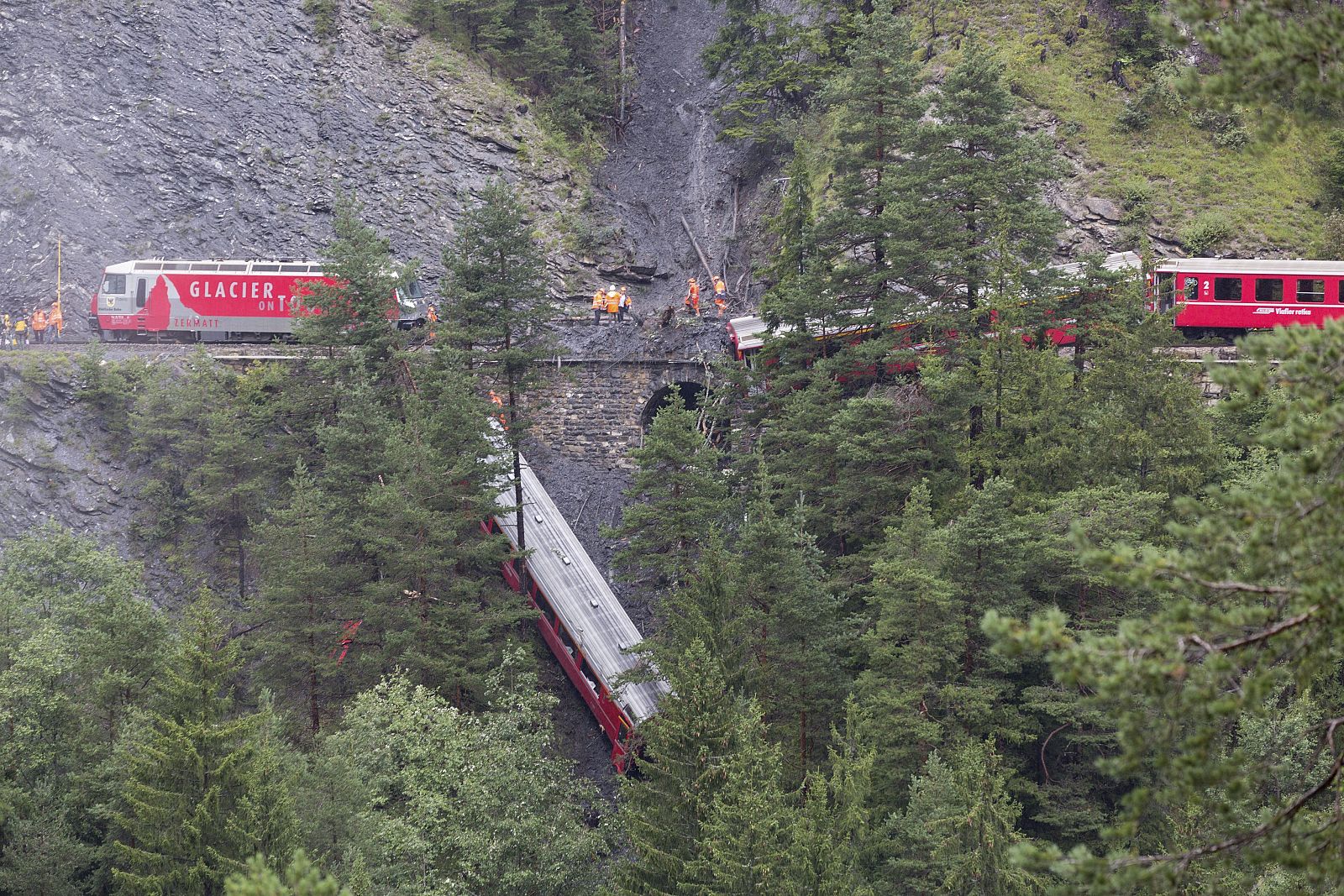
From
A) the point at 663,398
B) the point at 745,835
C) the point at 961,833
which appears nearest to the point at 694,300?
the point at 663,398

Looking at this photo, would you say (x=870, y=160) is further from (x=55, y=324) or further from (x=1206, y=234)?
(x=55, y=324)

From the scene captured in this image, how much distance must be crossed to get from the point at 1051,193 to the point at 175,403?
2790 centimetres

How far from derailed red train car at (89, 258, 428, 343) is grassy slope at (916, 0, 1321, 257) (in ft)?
74.6

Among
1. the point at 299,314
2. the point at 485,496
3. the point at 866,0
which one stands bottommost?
the point at 485,496

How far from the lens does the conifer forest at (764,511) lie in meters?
7.52

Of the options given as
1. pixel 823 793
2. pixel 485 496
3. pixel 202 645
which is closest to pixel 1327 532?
pixel 823 793

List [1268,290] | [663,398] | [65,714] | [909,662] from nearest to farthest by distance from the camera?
[909,662]
[65,714]
[1268,290]
[663,398]

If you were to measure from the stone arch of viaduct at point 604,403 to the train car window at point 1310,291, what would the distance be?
668 inches

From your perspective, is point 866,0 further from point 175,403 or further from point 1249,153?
point 175,403

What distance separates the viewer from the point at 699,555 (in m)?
25.0

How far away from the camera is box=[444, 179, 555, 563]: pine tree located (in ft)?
91.5

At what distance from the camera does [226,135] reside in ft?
140

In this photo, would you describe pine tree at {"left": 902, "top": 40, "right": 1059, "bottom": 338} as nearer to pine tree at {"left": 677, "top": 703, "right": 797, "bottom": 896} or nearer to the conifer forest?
the conifer forest

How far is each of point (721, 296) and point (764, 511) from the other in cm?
1741
